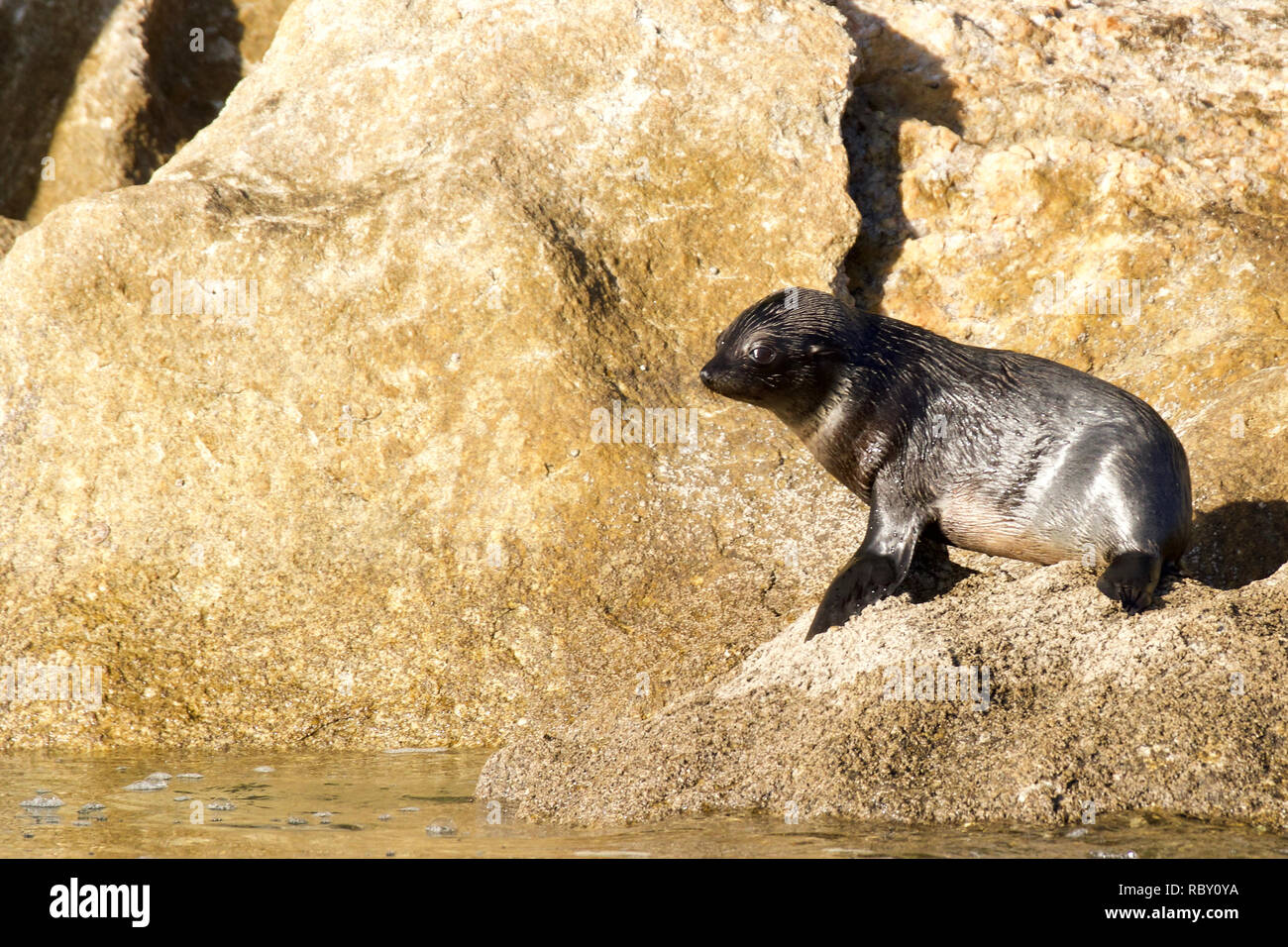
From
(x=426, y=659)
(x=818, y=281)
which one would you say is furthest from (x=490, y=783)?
(x=818, y=281)

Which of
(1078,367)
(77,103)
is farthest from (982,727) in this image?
(77,103)

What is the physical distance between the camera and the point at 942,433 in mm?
5316

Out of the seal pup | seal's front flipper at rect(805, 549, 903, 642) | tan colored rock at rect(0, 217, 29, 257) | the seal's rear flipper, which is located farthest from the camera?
tan colored rock at rect(0, 217, 29, 257)

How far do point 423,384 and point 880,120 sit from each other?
3546mm

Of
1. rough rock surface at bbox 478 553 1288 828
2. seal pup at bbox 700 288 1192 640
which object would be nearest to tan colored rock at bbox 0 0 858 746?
seal pup at bbox 700 288 1192 640

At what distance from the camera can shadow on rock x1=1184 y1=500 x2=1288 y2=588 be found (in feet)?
20.7

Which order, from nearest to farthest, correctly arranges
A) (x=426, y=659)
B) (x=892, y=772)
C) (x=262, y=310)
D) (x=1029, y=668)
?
(x=892, y=772) < (x=1029, y=668) < (x=426, y=659) < (x=262, y=310)

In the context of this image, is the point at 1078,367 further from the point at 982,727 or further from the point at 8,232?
the point at 8,232

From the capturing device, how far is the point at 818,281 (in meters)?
7.57

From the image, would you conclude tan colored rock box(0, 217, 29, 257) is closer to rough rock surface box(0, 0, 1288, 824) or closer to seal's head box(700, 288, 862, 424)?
rough rock surface box(0, 0, 1288, 824)

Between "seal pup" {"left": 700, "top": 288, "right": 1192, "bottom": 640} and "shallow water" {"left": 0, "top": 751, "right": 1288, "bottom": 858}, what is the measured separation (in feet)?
4.71

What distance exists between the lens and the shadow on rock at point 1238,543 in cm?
631
